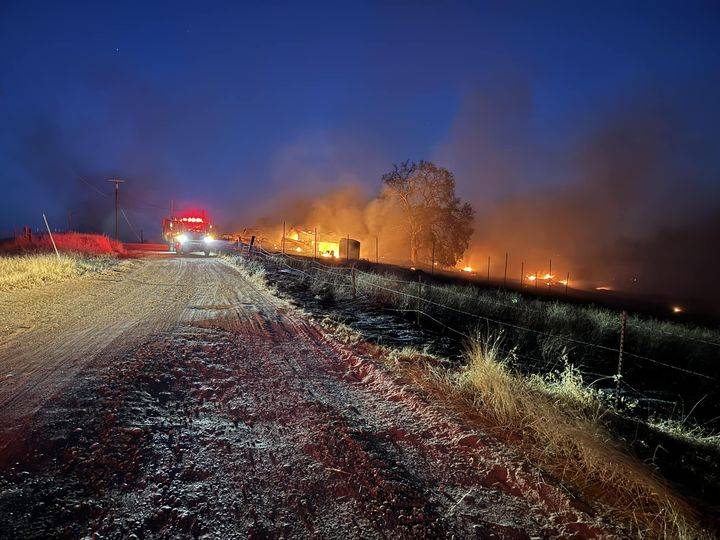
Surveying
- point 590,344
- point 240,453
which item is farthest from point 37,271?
point 590,344

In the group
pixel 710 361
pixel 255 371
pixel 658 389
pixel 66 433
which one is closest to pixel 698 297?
A: pixel 710 361

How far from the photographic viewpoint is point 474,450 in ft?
11.2

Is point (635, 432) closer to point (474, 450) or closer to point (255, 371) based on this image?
point (474, 450)

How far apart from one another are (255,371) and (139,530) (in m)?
2.86

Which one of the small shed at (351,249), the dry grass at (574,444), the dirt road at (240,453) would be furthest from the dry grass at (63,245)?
the dry grass at (574,444)

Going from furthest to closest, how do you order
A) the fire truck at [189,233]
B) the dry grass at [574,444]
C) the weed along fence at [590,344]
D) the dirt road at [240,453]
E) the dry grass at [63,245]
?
1. the fire truck at [189,233]
2. the dry grass at [63,245]
3. the weed along fence at [590,344]
4. the dry grass at [574,444]
5. the dirt road at [240,453]

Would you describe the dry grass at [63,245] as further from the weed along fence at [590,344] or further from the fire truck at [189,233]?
A: the weed along fence at [590,344]

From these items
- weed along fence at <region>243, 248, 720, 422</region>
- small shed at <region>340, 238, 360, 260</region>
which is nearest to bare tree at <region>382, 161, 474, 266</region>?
small shed at <region>340, 238, 360, 260</region>

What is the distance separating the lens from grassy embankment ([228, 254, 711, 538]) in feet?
8.53

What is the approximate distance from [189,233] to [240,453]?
31.8 meters

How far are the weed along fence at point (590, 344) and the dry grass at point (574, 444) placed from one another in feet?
3.38

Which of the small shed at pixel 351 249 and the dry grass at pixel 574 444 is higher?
the small shed at pixel 351 249

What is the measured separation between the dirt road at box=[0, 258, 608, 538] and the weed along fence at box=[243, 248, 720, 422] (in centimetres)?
259

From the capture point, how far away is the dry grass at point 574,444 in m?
2.59
